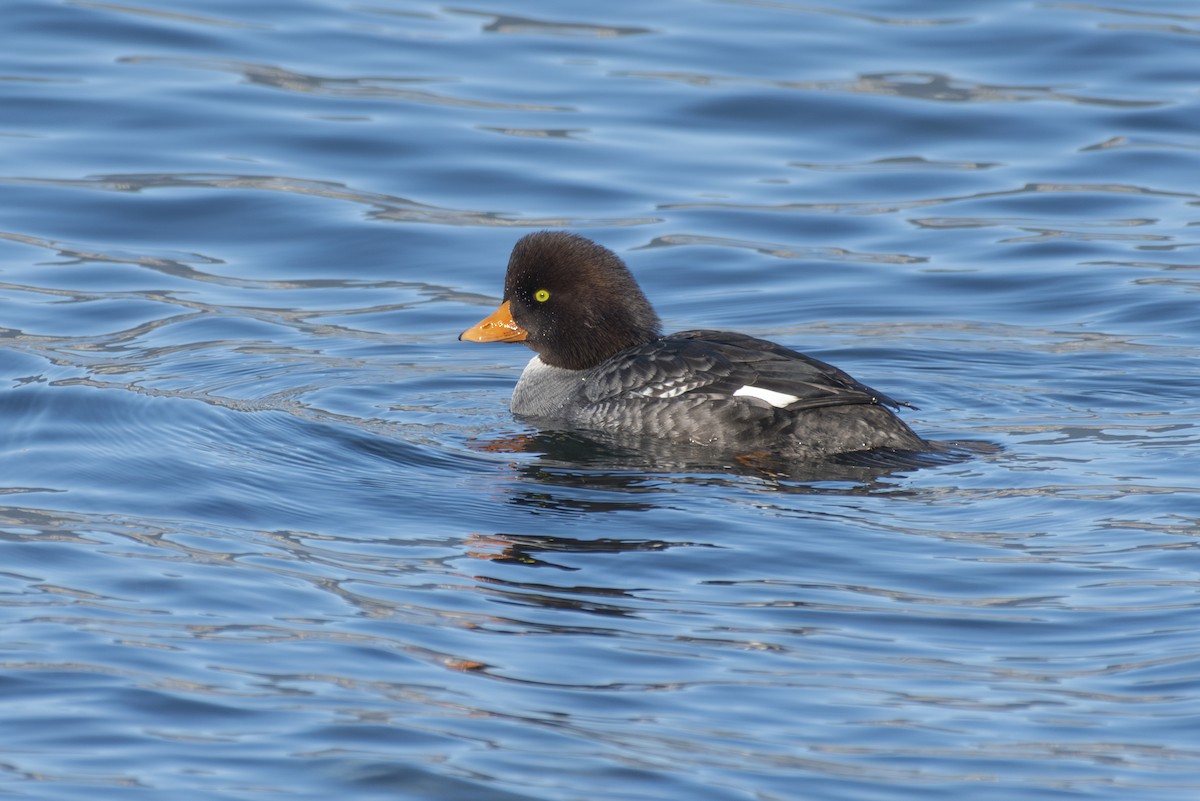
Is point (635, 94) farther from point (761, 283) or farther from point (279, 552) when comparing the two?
point (279, 552)

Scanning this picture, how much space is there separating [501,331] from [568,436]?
3.23ft

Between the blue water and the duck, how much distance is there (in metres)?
0.32

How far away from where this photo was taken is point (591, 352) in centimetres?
992

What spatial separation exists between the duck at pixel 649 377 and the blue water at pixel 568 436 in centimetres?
32

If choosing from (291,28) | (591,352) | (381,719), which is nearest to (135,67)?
(291,28)

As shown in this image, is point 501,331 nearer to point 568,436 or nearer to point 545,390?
point 545,390

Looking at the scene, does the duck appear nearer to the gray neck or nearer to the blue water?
the gray neck

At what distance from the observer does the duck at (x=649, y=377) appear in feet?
28.9

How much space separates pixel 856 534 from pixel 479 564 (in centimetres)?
153

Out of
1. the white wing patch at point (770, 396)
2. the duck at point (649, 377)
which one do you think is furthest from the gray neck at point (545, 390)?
the white wing patch at point (770, 396)

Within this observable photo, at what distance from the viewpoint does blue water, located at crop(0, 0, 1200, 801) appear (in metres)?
5.64

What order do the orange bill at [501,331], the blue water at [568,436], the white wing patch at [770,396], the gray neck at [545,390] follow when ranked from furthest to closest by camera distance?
the orange bill at [501,331] < the gray neck at [545,390] < the white wing patch at [770,396] < the blue water at [568,436]

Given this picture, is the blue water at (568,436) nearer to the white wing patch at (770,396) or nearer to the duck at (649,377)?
the duck at (649,377)

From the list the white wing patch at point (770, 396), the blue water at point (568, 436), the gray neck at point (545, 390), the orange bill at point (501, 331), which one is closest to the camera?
the blue water at point (568, 436)
